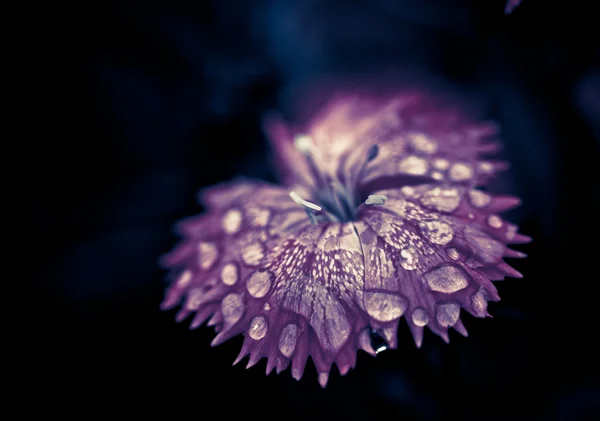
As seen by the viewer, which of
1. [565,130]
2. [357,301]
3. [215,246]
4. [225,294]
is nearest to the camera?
[357,301]

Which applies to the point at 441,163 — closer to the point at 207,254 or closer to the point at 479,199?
the point at 479,199

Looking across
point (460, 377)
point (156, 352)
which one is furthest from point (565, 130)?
point (156, 352)

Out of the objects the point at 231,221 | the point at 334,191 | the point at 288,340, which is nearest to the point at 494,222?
the point at 334,191

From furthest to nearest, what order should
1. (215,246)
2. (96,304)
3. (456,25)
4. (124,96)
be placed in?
(124,96) < (96,304) < (456,25) < (215,246)

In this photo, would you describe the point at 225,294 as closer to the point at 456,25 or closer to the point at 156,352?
the point at 156,352

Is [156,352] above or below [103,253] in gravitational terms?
below

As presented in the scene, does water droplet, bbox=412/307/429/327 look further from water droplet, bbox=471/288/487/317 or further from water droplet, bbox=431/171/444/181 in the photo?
water droplet, bbox=431/171/444/181
